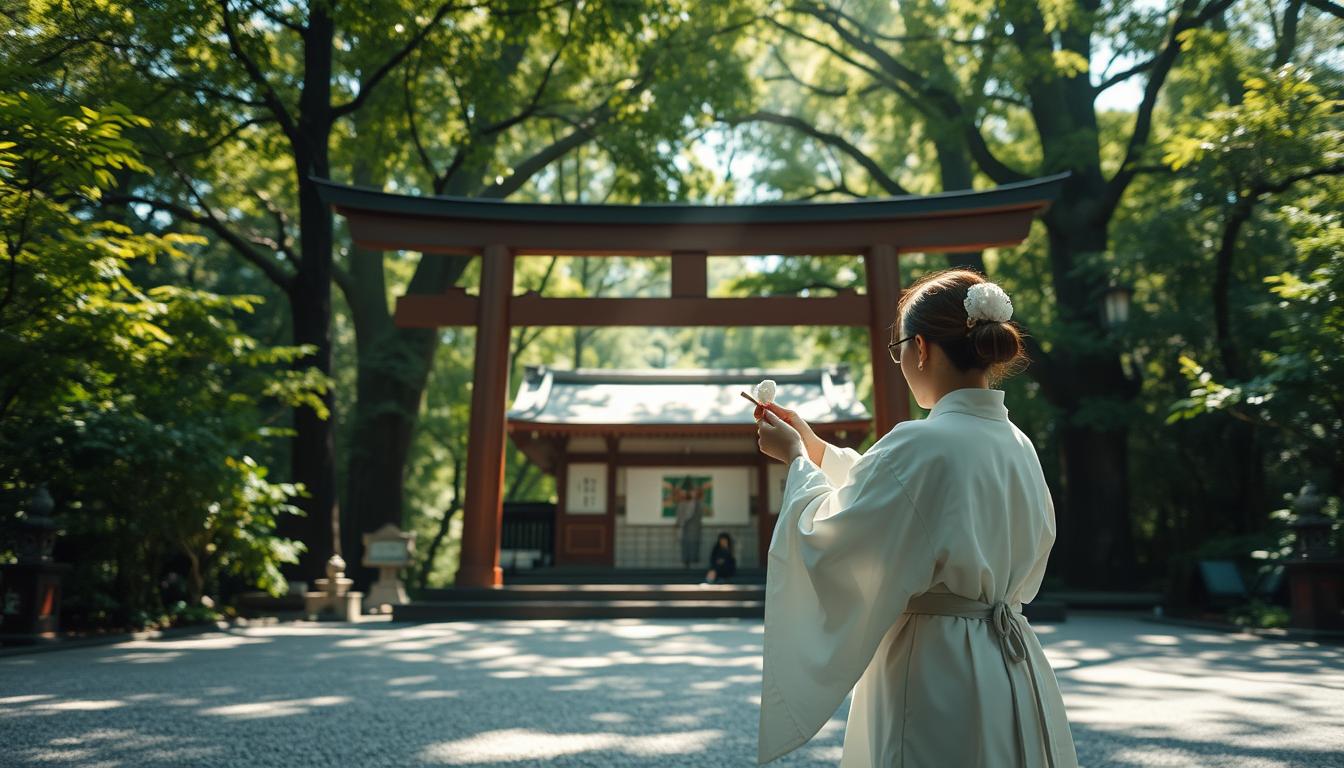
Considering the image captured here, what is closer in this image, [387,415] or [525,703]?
[525,703]

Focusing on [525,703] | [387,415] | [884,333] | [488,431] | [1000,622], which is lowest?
[525,703]

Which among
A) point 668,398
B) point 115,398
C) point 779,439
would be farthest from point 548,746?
point 668,398

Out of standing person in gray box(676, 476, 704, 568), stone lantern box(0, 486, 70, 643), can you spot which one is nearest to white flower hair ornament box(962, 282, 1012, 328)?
stone lantern box(0, 486, 70, 643)

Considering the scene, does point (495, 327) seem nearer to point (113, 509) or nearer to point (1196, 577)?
point (113, 509)

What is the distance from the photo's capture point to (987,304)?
190 cm

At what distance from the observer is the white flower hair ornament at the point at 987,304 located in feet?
6.21

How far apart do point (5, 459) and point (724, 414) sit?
11699 millimetres

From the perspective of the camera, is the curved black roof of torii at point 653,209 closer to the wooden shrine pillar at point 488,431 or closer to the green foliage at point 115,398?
the wooden shrine pillar at point 488,431

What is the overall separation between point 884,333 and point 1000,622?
29.8 feet

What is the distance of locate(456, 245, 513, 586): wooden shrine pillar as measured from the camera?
34.3 feet

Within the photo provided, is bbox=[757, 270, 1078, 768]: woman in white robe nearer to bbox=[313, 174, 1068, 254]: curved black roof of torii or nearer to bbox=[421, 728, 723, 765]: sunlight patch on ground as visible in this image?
bbox=[421, 728, 723, 765]: sunlight patch on ground

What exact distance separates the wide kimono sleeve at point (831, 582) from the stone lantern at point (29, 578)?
24.9ft

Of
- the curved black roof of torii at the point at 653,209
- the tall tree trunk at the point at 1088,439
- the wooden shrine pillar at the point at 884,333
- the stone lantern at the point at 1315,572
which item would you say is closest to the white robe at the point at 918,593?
the wooden shrine pillar at the point at 884,333

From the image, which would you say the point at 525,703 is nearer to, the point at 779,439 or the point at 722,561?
the point at 779,439
